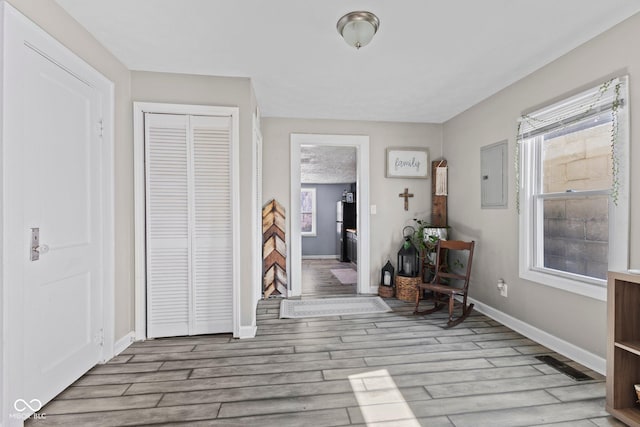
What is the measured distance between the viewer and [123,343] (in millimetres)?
2496

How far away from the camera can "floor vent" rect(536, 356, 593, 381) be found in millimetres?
2062

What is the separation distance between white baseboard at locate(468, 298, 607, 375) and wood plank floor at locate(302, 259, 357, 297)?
1.81 metres

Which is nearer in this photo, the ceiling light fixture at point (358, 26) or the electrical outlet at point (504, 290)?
the ceiling light fixture at point (358, 26)

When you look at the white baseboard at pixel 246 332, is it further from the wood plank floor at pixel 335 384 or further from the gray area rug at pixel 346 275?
the gray area rug at pixel 346 275

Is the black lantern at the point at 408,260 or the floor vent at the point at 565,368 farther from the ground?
the black lantern at the point at 408,260

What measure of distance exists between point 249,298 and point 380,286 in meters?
1.93

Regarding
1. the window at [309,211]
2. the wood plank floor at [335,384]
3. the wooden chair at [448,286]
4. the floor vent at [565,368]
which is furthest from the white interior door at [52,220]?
the window at [309,211]

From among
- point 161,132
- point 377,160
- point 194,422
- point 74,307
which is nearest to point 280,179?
point 377,160

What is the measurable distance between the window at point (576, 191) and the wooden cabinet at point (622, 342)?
16.5 inches

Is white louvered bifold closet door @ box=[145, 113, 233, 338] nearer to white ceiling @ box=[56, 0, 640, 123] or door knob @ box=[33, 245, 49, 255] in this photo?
white ceiling @ box=[56, 0, 640, 123]

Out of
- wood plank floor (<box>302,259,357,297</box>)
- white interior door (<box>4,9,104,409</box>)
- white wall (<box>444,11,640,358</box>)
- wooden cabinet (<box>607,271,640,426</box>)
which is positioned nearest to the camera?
white interior door (<box>4,9,104,409</box>)

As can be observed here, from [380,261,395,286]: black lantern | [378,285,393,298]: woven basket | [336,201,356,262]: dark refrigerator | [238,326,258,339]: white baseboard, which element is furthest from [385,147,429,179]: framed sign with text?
[336,201,356,262]: dark refrigerator

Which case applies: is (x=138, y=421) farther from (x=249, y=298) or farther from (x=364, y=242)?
(x=364, y=242)

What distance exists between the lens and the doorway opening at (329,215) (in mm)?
4035
